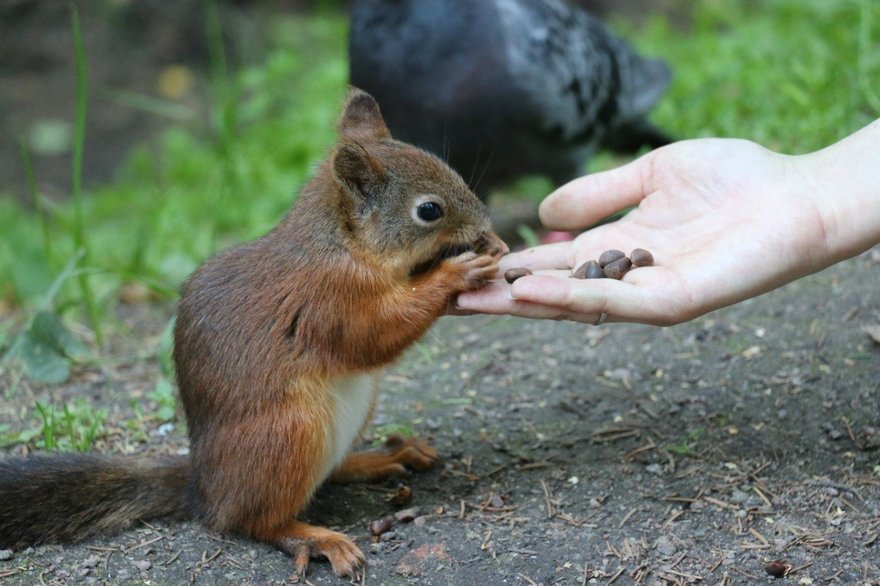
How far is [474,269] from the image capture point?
317cm

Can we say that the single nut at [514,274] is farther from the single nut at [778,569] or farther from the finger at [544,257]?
the single nut at [778,569]

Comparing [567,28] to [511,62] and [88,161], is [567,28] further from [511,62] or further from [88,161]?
[88,161]

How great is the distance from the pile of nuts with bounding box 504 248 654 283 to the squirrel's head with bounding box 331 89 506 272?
20 cm

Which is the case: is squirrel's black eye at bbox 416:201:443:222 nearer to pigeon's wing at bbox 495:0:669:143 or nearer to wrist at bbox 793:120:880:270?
wrist at bbox 793:120:880:270

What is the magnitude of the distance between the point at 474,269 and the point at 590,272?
39 cm

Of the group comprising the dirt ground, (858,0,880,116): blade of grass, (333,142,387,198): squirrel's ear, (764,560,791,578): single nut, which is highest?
(333,142,387,198): squirrel's ear

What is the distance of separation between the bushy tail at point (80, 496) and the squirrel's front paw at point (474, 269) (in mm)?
1108

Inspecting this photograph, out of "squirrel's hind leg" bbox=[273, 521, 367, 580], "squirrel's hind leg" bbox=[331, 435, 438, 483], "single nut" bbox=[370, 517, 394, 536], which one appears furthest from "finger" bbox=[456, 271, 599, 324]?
"squirrel's hind leg" bbox=[273, 521, 367, 580]

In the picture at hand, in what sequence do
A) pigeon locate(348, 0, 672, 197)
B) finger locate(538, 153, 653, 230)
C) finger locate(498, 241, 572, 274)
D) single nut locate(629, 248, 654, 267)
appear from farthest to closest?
pigeon locate(348, 0, 672, 197), finger locate(538, 153, 653, 230), finger locate(498, 241, 572, 274), single nut locate(629, 248, 654, 267)

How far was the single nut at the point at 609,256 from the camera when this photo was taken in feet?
10.8

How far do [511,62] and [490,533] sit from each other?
10.0 ft

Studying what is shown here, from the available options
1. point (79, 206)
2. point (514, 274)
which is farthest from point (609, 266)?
point (79, 206)

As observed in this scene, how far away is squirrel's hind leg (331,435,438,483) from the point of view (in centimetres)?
354

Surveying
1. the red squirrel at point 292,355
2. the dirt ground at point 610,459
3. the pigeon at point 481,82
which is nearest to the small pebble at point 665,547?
the dirt ground at point 610,459
